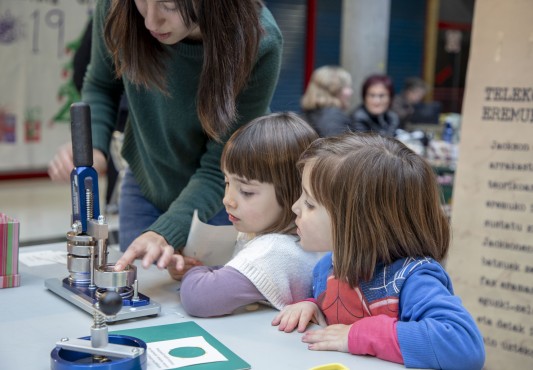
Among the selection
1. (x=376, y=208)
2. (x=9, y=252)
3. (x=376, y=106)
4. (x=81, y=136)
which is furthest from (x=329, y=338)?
(x=376, y=106)

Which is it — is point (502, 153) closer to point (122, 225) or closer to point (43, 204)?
point (122, 225)

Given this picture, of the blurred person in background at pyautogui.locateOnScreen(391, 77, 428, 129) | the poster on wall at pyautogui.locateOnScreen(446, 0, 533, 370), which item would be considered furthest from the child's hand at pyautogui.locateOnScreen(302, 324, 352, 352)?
the blurred person in background at pyautogui.locateOnScreen(391, 77, 428, 129)

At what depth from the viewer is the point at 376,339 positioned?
3.81 feet

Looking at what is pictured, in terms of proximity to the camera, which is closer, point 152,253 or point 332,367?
point 332,367

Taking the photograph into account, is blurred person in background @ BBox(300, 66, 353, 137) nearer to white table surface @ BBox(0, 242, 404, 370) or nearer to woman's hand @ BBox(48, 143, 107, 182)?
woman's hand @ BBox(48, 143, 107, 182)

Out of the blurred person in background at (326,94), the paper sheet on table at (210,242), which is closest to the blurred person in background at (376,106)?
the blurred person in background at (326,94)

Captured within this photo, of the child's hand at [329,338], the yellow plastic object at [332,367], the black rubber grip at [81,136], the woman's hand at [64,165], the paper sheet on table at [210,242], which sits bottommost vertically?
the child's hand at [329,338]

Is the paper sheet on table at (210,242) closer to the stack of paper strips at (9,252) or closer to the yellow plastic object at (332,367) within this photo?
the stack of paper strips at (9,252)

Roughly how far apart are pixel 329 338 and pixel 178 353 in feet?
0.84

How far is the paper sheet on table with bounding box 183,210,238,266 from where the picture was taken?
1.60 meters

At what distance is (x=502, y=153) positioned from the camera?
273 centimetres

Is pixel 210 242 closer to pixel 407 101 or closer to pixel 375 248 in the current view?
pixel 375 248

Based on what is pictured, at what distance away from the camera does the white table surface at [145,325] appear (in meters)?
1.14

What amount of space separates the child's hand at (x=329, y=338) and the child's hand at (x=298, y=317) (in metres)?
0.05
